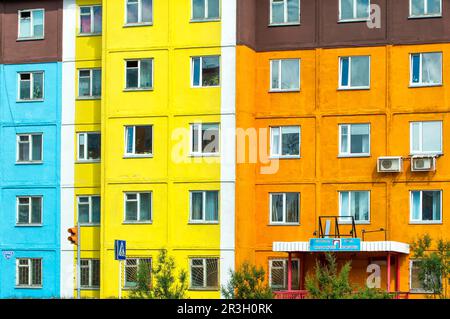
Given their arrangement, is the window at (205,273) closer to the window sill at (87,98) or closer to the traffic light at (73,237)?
the traffic light at (73,237)

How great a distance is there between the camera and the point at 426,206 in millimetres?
40000

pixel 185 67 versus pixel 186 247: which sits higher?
pixel 185 67

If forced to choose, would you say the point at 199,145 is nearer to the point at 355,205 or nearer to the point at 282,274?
the point at 282,274

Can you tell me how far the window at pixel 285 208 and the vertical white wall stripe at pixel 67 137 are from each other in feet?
29.9

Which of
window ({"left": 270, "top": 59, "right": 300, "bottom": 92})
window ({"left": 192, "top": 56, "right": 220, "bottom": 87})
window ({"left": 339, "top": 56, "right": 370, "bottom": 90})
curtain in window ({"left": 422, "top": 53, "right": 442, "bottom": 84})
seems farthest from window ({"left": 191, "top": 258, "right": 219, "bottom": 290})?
curtain in window ({"left": 422, "top": 53, "right": 442, "bottom": 84})

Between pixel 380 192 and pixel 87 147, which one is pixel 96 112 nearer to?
pixel 87 147

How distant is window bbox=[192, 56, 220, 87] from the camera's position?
4166cm

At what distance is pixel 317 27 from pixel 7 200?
15894mm

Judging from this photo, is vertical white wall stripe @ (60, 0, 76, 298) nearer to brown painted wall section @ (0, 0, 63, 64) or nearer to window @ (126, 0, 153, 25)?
brown painted wall section @ (0, 0, 63, 64)

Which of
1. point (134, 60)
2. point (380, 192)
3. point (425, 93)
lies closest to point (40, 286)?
point (134, 60)

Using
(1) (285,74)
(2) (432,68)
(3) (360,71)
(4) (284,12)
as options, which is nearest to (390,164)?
(3) (360,71)

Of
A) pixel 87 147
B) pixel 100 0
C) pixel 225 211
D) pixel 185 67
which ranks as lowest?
pixel 225 211

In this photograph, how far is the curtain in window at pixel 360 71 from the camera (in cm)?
4131

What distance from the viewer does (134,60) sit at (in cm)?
4291
